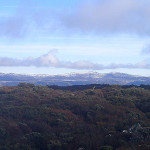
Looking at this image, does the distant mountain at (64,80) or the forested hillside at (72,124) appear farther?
the distant mountain at (64,80)

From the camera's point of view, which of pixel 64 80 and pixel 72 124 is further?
pixel 64 80

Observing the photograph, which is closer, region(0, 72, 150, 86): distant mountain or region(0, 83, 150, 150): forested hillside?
region(0, 83, 150, 150): forested hillside

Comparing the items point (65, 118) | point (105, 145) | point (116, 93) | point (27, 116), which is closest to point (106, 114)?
point (65, 118)

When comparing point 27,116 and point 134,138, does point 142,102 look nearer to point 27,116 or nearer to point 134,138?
point 27,116

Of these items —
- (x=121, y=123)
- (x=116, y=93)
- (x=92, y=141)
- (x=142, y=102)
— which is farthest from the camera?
(x=116, y=93)

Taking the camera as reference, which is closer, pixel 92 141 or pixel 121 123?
pixel 92 141

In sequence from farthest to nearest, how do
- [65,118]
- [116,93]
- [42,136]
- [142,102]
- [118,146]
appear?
[116,93], [142,102], [65,118], [42,136], [118,146]

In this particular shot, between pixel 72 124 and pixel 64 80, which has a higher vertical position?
pixel 64 80
